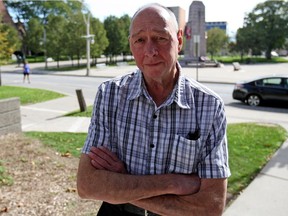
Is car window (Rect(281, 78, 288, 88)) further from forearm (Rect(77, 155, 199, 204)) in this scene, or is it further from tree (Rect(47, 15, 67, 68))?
tree (Rect(47, 15, 67, 68))

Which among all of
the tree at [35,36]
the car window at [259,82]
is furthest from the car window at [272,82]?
the tree at [35,36]

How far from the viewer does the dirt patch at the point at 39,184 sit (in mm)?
4102

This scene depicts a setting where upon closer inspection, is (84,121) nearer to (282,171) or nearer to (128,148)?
(282,171)

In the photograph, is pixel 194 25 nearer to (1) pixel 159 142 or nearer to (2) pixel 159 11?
(2) pixel 159 11

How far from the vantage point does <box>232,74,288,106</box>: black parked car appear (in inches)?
559

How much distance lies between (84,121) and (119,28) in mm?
42549

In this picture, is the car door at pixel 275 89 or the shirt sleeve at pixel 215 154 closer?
the shirt sleeve at pixel 215 154

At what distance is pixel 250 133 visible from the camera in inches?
336

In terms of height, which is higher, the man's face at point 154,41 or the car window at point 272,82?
the man's face at point 154,41

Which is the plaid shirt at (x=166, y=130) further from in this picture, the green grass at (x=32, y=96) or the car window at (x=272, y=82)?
the green grass at (x=32, y=96)

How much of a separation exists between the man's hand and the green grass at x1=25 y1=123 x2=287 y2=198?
129 inches

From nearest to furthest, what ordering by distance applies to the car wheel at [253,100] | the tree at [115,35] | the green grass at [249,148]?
the green grass at [249,148] → the car wheel at [253,100] → the tree at [115,35]

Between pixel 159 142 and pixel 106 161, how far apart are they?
32cm

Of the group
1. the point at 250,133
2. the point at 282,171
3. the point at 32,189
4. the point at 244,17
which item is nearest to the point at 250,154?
the point at 282,171
